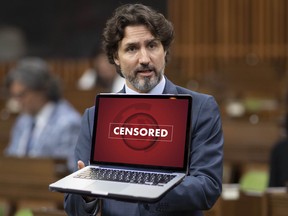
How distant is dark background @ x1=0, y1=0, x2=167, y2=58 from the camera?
10516 millimetres

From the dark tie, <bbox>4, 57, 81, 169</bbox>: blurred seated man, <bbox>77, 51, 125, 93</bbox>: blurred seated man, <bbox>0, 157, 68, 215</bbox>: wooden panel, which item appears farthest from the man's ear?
<bbox>77, 51, 125, 93</bbox>: blurred seated man

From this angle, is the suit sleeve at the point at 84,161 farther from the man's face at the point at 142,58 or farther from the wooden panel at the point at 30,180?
the wooden panel at the point at 30,180

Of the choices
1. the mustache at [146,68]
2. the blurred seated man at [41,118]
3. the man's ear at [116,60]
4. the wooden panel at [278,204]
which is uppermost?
the man's ear at [116,60]

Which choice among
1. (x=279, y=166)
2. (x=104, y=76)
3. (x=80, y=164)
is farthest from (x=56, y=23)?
(x=80, y=164)

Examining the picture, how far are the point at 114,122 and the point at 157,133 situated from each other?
0.12 metres

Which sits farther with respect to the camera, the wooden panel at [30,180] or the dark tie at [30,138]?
the dark tie at [30,138]

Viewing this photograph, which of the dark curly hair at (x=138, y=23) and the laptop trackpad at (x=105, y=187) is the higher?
the dark curly hair at (x=138, y=23)

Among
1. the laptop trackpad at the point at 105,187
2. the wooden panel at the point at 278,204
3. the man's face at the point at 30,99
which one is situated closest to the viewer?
the laptop trackpad at the point at 105,187

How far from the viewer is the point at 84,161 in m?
1.81

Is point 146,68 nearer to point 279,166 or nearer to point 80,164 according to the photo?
point 80,164

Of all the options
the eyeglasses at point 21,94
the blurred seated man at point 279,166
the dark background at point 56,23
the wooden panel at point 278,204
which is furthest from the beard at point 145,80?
the dark background at point 56,23

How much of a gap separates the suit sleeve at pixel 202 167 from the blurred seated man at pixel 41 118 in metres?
2.27

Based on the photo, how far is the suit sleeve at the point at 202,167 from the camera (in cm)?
162

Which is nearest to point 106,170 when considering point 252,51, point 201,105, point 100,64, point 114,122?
point 114,122
